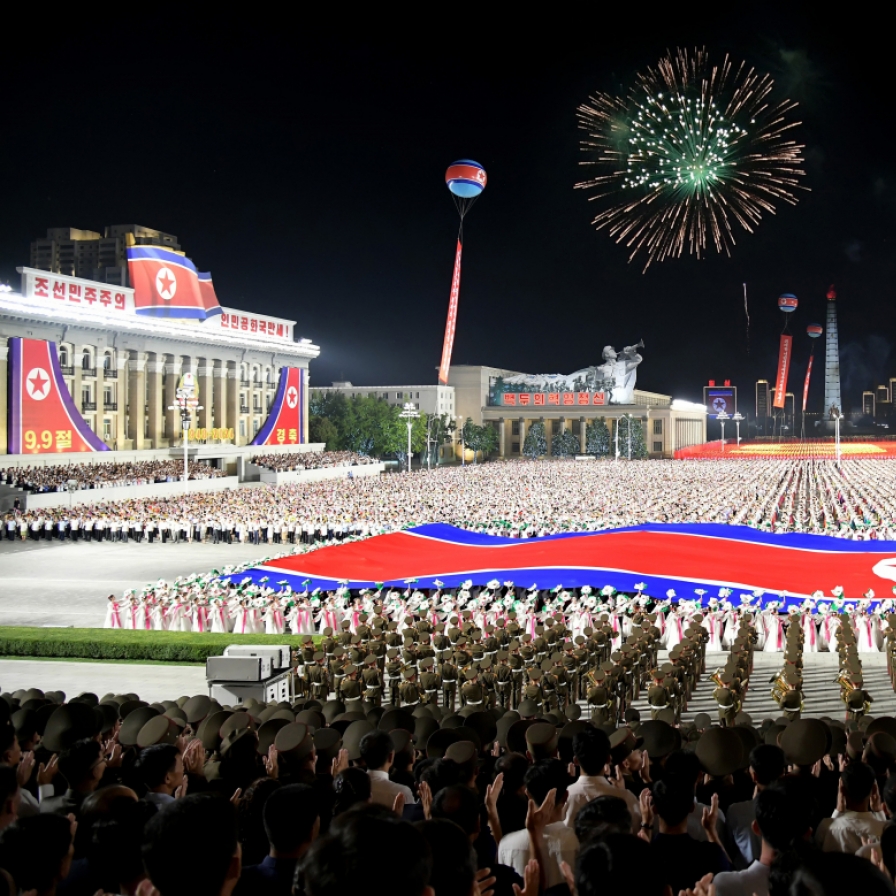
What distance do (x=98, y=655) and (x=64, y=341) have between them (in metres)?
47.7

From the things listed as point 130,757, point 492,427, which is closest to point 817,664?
point 130,757

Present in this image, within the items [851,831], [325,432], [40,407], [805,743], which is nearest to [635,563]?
[805,743]

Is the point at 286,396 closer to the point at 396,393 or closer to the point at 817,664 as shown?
the point at 396,393

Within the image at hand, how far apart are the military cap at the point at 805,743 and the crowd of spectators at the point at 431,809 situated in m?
0.01

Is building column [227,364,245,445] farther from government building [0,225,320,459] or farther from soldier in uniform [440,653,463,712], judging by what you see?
soldier in uniform [440,653,463,712]

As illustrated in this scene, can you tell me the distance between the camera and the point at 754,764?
5305mm

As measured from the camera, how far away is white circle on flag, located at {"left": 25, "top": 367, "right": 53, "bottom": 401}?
54.5 meters

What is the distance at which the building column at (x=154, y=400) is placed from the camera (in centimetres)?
6919

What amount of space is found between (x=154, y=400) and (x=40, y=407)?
14392 millimetres

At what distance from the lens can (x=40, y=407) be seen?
181 feet

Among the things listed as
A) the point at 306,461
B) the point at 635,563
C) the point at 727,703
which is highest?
the point at 306,461

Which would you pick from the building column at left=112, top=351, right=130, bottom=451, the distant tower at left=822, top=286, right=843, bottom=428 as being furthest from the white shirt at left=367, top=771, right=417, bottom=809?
the distant tower at left=822, top=286, right=843, bottom=428

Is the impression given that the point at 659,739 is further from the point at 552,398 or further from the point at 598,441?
the point at 552,398

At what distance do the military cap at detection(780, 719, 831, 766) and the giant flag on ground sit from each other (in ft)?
49.9
